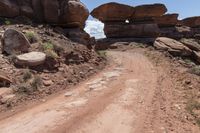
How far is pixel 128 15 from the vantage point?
33.0 m

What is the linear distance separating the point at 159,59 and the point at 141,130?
14244 millimetres

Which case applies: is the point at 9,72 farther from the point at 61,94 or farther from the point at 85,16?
the point at 85,16

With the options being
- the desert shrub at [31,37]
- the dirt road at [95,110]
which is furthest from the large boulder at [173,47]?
the desert shrub at [31,37]

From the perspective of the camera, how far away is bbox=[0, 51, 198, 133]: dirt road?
7.77 m

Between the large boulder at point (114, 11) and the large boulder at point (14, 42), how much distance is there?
2037cm

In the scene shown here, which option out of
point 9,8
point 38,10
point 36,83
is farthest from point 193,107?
point 38,10

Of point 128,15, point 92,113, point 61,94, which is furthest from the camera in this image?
point 128,15

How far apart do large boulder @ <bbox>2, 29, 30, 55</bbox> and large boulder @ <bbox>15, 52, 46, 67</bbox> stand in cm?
59

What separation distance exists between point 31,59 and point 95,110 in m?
4.80

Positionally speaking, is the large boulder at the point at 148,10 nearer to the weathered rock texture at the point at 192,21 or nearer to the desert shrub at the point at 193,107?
the weathered rock texture at the point at 192,21

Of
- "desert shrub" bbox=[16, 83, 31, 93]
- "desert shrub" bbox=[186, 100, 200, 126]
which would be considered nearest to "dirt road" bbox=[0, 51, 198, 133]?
"desert shrub" bbox=[16, 83, 31, 93]

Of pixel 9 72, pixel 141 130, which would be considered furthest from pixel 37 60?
pixel 141 130

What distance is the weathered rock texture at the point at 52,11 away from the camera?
18.3 meters

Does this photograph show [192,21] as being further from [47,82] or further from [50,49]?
[47,82]
